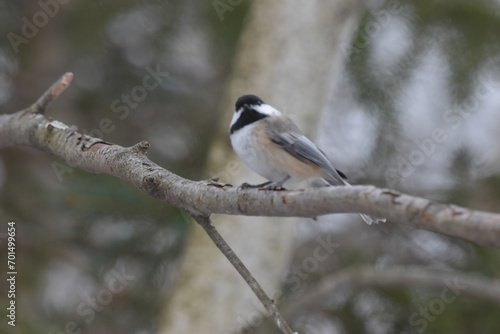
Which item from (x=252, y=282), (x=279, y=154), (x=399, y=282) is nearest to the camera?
(x=252, y=282)

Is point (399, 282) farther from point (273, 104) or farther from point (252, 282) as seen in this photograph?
point (252, 282)

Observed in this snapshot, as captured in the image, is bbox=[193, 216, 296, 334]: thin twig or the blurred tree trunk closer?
bbox=[193, 216, 296, 334]: thin twig

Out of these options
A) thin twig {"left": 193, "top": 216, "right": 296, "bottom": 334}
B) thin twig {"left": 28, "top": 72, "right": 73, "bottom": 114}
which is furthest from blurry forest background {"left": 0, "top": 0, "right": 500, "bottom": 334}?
thin twig {"left": 193, "top": 216, "right": 296, "bottom": 334}

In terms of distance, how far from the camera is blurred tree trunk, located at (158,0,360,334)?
8.30ft

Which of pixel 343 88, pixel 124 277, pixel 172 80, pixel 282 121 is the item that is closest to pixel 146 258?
pixel 124 277

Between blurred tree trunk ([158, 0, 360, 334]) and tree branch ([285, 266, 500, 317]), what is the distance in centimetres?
19

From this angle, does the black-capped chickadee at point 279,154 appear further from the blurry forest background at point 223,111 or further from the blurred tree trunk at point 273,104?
the blurry forest background at point 223,111

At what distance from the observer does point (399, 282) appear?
269 cm

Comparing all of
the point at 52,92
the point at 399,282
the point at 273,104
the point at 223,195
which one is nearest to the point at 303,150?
the point at 223,195

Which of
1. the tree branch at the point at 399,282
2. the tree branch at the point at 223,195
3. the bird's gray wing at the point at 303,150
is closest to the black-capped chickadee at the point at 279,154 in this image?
the bird's gray wing at the point at 303,150

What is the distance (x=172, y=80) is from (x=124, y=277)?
3.62ft

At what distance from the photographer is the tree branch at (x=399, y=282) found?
263 centimetres

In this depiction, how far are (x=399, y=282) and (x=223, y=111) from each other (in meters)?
1.10

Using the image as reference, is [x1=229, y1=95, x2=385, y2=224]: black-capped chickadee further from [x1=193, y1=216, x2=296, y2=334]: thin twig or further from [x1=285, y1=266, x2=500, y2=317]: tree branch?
[x1=285, y1=266, x2=500, y2=317]: tree branch
